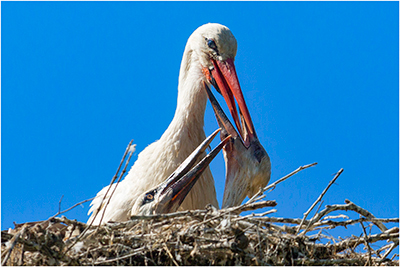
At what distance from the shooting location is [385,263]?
3.28m

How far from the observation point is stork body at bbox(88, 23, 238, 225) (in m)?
4.18

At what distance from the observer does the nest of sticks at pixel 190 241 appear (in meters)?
2.72

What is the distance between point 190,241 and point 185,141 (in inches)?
63.5

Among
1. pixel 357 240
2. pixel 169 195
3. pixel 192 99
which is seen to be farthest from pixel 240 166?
pixel 357 240

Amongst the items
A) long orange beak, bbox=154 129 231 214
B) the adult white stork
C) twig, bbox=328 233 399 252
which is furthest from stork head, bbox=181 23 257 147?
twig, bbox=328 233 399 252

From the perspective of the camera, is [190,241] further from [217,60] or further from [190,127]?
[217,60]

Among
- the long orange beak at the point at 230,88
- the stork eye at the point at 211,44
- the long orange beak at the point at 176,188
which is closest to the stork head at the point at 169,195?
the long orange beak at the point at 176,188

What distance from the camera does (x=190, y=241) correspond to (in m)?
2.83

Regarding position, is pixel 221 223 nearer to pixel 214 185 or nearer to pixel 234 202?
pixel 234 202

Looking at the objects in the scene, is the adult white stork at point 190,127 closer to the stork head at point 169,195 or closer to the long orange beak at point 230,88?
the long orange beak at point 230,88

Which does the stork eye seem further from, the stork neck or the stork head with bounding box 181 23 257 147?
the stork neck

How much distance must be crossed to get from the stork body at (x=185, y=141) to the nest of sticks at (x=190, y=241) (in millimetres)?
1117

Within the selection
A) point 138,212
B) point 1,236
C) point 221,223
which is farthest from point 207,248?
point 1,236

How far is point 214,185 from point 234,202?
556mm
